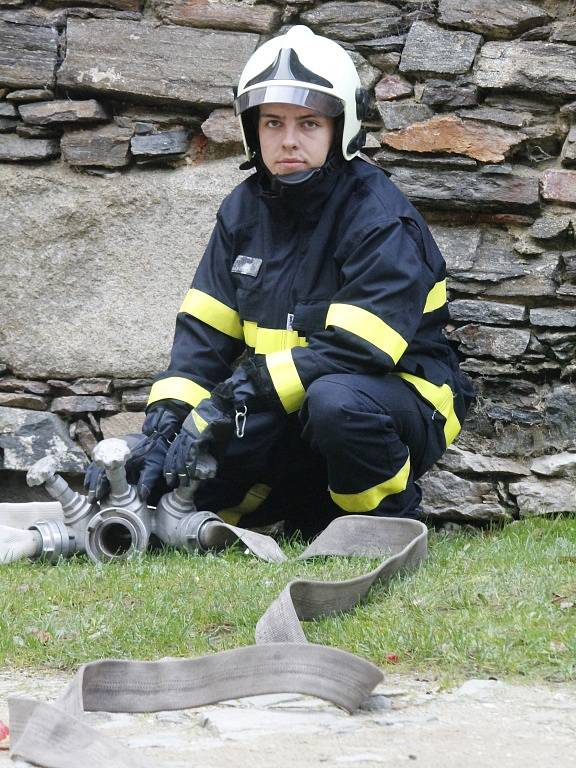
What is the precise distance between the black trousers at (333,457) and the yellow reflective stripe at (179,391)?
22cm

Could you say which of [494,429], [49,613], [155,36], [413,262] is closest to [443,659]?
[49,613]

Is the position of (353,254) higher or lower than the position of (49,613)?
higher

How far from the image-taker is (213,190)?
15.7 feet

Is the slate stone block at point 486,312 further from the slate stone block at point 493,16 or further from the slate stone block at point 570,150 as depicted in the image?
the slate stone block at point 493,16

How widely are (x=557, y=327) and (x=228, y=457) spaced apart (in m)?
1.45

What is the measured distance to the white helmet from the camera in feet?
13.1

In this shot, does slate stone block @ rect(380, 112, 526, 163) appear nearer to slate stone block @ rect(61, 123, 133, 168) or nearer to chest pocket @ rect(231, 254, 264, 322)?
chest pocket @ rect(231, 254, 264, 322)

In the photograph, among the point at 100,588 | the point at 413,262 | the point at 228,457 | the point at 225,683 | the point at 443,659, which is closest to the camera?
the point at 225,683

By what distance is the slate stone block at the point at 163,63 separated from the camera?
477 centimetres

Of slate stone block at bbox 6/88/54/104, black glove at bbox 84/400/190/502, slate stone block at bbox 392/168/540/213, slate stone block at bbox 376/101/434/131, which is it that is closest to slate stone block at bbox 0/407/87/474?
black glove at bbox 84/400/190/502

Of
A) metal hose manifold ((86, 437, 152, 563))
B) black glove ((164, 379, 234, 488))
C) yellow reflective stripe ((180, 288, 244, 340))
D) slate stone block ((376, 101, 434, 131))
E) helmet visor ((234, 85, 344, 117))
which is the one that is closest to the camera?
metal hose manifold ((86, 437, 152, 563))

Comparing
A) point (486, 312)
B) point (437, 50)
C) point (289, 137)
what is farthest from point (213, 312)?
point (437, 50)

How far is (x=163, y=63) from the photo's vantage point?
479 centimetres

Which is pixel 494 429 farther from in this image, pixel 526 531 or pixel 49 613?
pixel 49 613
